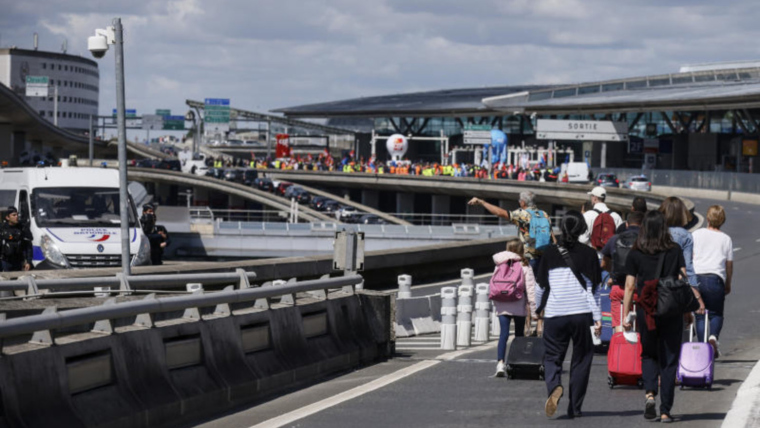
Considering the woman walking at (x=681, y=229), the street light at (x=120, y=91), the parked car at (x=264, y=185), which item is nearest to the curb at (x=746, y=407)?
the woman walking at (x=681, y=229)

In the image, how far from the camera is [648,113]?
10881cm

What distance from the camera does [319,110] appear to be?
157m

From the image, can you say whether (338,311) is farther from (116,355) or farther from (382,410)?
(116,355)

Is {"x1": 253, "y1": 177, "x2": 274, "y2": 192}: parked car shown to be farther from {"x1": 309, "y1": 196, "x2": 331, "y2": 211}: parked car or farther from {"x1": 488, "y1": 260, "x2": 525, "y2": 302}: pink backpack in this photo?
{"x1": 488, "y1": 260, "x2": 525, "y2": 302}: pink backpack

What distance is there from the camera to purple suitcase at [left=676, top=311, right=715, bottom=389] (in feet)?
38.1

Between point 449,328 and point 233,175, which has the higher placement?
point 449,328

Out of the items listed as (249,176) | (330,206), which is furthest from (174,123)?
(330,206)

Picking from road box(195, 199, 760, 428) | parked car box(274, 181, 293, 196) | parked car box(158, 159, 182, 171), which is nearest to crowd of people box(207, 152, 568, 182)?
parked car box(274, 181, 293, 196)

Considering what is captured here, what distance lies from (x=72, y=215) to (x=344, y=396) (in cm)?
1573

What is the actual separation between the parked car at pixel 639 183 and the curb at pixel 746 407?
70726 mm

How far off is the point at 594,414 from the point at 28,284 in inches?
208

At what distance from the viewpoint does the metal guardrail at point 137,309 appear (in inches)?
345

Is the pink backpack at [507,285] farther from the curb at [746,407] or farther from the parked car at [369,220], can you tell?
the parked car at [369,220]

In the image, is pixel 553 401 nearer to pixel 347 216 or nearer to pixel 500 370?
pixel 500 370
